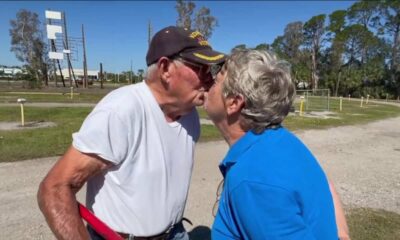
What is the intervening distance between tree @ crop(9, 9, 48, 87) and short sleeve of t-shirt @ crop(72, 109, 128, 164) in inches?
2499

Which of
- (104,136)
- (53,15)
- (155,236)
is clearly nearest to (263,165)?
(104,136)

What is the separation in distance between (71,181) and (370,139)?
499 inches

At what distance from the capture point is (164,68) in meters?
1.93

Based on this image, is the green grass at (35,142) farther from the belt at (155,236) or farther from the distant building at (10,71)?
the distant building at (10,71)

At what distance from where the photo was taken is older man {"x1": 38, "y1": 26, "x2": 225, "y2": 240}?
1.51 metres

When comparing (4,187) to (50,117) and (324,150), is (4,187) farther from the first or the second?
(50,117)

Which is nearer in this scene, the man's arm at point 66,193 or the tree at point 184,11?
the man's arm at point 66,193

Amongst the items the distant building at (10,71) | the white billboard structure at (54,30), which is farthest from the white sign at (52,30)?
the distant building at (10,71)

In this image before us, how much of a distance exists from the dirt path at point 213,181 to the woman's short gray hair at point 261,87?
3288 millimetres

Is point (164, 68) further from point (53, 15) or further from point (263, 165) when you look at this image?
point (53, 15)

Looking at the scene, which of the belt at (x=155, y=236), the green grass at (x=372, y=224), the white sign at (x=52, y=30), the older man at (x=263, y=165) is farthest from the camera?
the white sign at (x=52, y=30)

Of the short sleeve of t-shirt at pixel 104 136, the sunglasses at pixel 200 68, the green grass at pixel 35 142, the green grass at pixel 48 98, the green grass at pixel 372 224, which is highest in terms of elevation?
the sunglasses at pixel 200 68

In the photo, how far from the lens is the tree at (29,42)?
2377 inches

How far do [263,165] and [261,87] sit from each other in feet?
1.18
